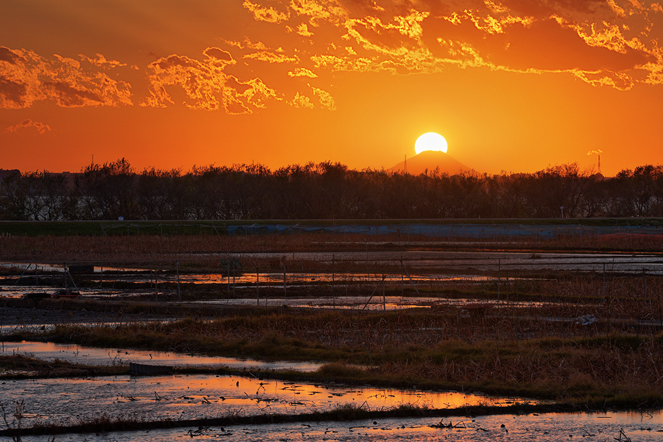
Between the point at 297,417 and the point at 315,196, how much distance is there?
11217 centimetres

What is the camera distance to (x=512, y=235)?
256 ft

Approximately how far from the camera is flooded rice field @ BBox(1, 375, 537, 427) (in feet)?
43.4

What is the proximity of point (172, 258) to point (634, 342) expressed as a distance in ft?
138

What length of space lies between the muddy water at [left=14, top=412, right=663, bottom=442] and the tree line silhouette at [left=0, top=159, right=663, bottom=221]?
354 ft

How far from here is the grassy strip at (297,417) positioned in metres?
12.1

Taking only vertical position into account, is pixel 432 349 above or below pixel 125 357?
above

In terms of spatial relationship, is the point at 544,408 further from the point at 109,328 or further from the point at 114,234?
the point at 114,234

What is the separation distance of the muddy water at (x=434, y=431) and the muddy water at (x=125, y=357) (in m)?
5.35

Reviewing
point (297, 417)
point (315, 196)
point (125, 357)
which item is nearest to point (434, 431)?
point (297, 417)

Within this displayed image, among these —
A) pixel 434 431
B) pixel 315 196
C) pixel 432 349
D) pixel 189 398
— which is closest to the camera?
pixel 434 431

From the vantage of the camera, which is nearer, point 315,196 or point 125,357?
point 125,357

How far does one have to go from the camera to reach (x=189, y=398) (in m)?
14.5

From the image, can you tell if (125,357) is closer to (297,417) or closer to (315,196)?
(297,417)

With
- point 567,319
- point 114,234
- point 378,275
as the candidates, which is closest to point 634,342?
point 567,319
